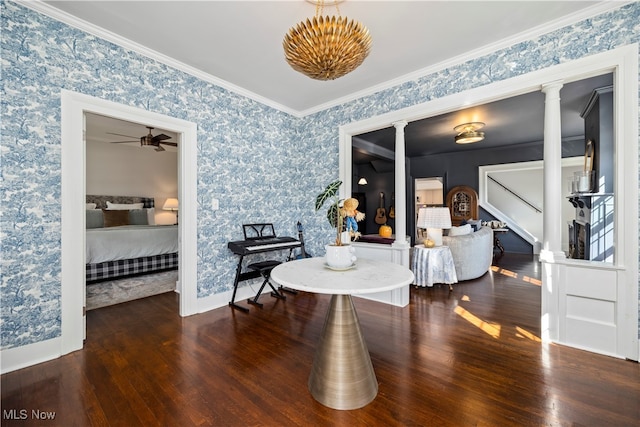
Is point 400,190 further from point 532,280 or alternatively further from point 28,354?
point 28,354

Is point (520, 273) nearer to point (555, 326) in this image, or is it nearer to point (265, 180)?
point (555, 326)

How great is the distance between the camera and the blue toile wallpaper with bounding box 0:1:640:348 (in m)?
1.96

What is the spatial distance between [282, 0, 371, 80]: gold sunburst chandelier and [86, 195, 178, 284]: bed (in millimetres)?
3740

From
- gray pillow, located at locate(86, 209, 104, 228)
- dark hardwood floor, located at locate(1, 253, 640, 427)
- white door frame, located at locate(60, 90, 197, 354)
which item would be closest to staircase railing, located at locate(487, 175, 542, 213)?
dark hardwood floor, located at locate(1, 253, 640, 427)

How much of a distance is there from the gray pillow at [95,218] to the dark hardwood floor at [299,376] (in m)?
2.76

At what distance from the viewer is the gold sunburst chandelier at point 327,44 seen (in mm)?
1515

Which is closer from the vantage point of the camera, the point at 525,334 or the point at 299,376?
the point at 299,376

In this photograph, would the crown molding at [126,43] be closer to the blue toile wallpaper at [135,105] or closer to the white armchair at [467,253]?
the blue toile wallpaper at [135,105]

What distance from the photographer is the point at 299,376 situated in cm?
183

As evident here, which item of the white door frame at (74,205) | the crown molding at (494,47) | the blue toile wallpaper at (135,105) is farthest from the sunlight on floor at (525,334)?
the white door frame at (74,205)

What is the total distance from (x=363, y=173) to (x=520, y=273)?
5.15 m

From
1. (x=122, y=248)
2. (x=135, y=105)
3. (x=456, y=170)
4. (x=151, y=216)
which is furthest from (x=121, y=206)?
(x=456, y=170)

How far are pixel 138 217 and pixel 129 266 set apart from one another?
6.96ft

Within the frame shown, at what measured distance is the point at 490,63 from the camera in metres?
2.58
